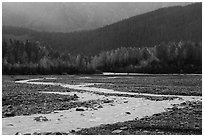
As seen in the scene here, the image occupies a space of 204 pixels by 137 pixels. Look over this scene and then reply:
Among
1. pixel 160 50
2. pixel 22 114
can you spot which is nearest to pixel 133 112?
pixel 22 114

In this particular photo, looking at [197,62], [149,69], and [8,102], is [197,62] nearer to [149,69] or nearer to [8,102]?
[149,69]

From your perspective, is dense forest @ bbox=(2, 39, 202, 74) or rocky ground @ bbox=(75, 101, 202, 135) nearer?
rocky ground @ bbox=(75, 101, 202, 135)

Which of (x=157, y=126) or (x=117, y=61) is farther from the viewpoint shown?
(x=117, y=61)

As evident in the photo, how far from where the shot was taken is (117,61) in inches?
7028

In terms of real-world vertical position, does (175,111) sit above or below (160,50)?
below

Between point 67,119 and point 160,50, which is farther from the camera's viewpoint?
point 160,50

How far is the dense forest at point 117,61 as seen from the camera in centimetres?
14525

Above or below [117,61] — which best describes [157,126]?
below

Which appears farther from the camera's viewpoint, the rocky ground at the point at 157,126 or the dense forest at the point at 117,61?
the dense forest at the point at 117,61

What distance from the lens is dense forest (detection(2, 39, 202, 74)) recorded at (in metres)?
145

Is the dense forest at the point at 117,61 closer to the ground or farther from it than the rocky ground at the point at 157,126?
farther from it

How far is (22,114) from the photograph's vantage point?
26.5m

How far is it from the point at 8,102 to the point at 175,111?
48.0ft

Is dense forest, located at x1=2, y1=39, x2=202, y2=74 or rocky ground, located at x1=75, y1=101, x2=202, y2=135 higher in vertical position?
dense forest, located at x1=2, y1=39, x2=202, y2=74
